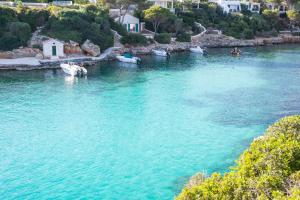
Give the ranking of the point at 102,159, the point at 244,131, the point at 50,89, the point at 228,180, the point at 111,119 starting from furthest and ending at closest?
the point at 50,89, the point at 111,119, the point at 244,131, the point at 102,159, the point at 228,180

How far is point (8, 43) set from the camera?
187 feet

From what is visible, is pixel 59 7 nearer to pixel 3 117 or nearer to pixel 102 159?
pixel 3 117

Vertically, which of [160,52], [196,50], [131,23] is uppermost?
[131,23]

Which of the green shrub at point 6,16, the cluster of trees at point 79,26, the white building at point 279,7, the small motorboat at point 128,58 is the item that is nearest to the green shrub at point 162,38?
the cluster of trees at point 79,26

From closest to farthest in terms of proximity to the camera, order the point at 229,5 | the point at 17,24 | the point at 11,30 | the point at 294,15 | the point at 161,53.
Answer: the point at 11,30 → the point at 17,24 → the point at 161,53 → the point at 294,15 → the point at 229,5

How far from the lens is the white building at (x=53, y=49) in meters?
56.7

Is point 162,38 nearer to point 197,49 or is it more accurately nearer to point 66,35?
point 197,49

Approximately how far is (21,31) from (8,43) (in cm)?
279

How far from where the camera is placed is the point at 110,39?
6525 centimetres

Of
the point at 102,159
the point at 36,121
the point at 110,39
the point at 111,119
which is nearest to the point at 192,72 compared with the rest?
the point at 110,39

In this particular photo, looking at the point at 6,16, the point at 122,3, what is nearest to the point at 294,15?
the point at 122,3

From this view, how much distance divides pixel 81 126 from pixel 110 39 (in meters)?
34.4

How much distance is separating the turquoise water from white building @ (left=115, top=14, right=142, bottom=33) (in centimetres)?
2035

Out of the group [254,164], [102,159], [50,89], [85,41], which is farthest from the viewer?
[85,41]
